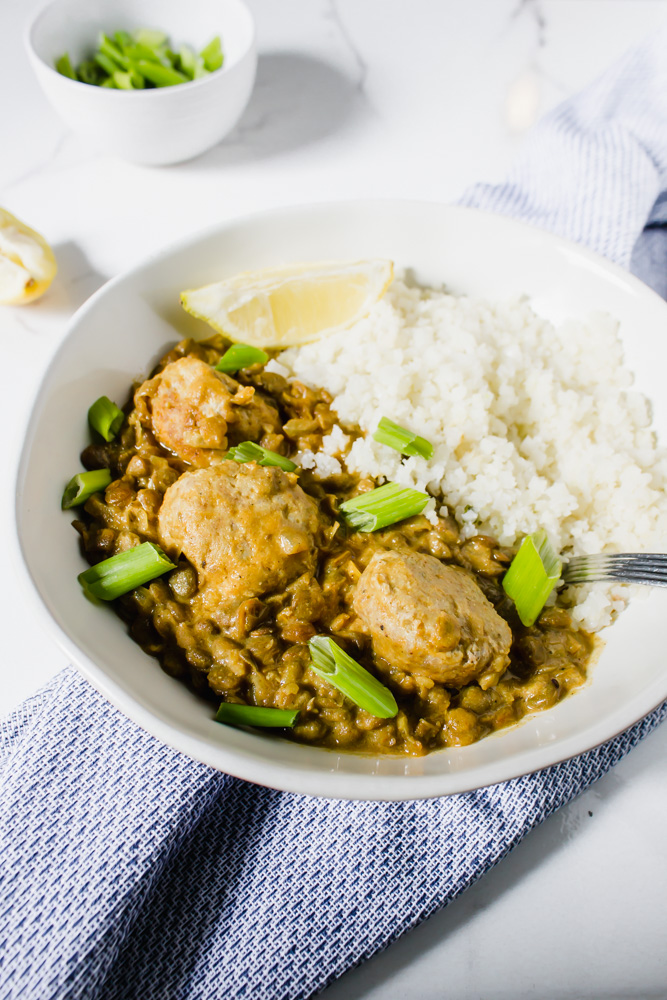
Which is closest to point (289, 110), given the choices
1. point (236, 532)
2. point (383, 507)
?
point (383, 507)

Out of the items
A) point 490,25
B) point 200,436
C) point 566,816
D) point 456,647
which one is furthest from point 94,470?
point 490,25

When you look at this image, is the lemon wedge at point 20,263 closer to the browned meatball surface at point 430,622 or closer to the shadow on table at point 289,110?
the shadow on table at point 289,110

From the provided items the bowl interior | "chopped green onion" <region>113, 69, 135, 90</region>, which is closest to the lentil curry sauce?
"chopped green onion" <region>113, 69, 135, 90</region>

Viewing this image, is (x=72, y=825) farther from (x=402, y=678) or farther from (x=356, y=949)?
(x=402, y=678)

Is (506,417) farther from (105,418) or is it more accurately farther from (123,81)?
(123,81)

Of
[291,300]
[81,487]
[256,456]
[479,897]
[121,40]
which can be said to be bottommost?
[479,897]

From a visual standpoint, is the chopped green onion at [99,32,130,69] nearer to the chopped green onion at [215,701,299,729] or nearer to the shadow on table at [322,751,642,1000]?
the chopped green onion at [215,701,299,729]

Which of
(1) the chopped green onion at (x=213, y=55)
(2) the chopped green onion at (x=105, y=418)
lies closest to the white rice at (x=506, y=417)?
(2) the chopped green onion at (x=105, y=418)
